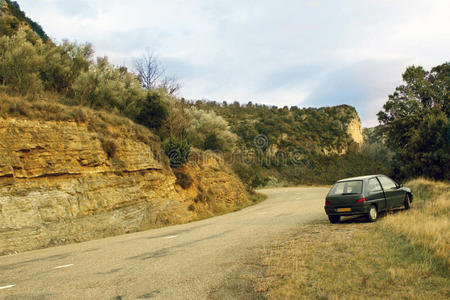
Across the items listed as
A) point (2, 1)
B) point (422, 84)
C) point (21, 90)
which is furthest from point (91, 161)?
point (2, 1)

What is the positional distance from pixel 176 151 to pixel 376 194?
14.1 meters

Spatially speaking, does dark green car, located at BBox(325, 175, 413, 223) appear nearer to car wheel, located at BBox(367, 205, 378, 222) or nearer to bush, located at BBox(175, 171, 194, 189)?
car wheel, located at BBox(367, 205, 378, 222)

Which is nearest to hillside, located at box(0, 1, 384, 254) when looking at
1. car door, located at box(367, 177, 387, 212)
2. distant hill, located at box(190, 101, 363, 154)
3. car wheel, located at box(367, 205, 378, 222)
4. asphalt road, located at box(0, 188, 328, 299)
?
asphalt road, located at box(0, 188, 328, 299)

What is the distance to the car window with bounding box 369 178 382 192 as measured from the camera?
11.5 m

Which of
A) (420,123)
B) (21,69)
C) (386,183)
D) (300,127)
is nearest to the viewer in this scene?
(386,183)

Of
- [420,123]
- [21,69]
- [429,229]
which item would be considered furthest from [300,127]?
[429,229]

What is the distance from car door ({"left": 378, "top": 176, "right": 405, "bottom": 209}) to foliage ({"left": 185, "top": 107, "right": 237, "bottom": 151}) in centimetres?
2016

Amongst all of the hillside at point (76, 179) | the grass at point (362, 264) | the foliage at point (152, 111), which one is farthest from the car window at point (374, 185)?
the foliage at point (152, 111)

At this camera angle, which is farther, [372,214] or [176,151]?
[176,151]

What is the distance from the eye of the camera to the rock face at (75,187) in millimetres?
12570

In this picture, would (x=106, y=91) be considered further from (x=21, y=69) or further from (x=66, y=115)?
(x=66, y=115)

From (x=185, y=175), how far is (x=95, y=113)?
723 cm

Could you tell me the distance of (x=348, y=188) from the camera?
11.7m

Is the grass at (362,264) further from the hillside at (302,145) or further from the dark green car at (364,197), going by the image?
the hillside at (302,145)
